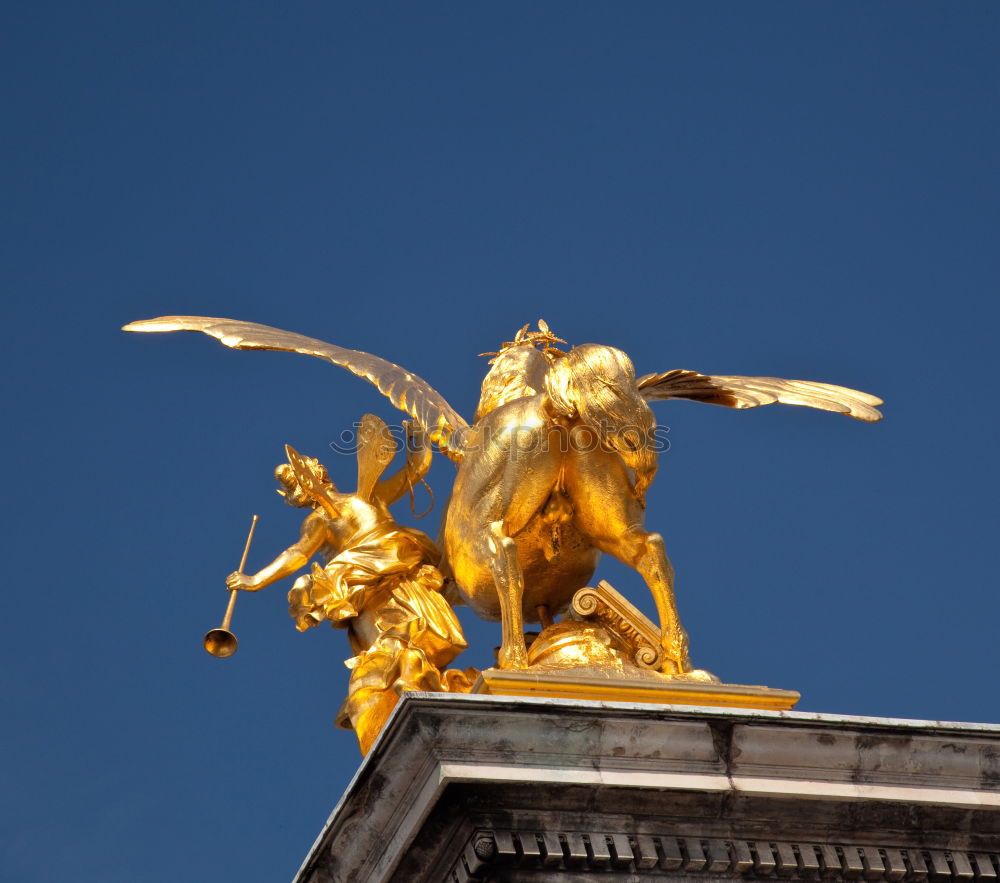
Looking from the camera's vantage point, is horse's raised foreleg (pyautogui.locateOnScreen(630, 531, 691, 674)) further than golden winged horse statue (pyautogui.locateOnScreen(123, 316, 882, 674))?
No

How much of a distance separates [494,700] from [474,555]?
122 inches

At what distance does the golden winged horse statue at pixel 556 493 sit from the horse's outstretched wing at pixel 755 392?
2 cm

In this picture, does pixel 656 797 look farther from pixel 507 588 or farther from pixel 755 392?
pixel 755 392

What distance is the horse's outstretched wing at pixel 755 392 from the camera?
48.5 feet

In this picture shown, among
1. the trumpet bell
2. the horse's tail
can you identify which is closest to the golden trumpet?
the trumpet bell

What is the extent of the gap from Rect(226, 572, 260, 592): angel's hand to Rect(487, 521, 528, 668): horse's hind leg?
6.96 feet

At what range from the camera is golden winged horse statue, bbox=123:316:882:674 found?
13711 mm

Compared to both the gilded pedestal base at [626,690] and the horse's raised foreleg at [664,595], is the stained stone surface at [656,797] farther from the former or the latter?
the horse's raised foreleg at [664,595]

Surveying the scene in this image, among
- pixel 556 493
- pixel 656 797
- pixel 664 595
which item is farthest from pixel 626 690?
pixel 556 493

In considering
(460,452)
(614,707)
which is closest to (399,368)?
(460,452)

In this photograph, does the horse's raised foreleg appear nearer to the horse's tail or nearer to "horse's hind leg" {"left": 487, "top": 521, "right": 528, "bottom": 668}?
the horse's tail

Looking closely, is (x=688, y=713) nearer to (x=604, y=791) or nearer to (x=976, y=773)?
(x=604, y=791)

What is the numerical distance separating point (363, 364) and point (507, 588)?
8.56 feet

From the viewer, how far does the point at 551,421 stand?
13953 millimetres
